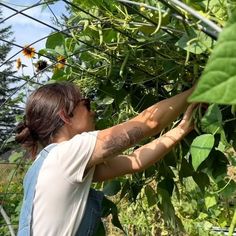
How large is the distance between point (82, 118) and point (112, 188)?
0.28m

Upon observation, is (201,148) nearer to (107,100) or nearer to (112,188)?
(107,100)

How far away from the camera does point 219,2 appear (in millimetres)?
604

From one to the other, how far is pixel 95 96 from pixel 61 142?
215mm

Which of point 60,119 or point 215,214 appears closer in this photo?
point 60,119

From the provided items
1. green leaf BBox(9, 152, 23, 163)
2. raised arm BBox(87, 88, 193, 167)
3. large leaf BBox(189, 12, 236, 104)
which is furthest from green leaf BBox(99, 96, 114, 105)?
large leaf BBox(189, 12, 236, 104)

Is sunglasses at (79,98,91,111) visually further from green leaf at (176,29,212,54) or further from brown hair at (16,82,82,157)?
green leaf at (176,29,212,54)

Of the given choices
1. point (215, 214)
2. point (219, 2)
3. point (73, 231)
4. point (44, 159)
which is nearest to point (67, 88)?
point (44, 159)

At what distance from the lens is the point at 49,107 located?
1.07m

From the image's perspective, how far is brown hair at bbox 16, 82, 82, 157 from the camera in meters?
1.06

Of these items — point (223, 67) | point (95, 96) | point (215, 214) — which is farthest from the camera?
point (215, 214)

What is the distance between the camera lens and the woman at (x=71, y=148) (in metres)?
0.96

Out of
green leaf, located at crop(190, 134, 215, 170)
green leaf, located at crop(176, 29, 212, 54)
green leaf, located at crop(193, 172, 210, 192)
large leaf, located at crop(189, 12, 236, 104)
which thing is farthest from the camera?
green leaf, located at crop(193, 172, 210, 192)

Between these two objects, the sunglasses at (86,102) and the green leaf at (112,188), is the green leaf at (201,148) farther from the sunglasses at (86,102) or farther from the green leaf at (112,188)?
the green leaf at (112,188)

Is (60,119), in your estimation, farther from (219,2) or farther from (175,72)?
(219,2)
